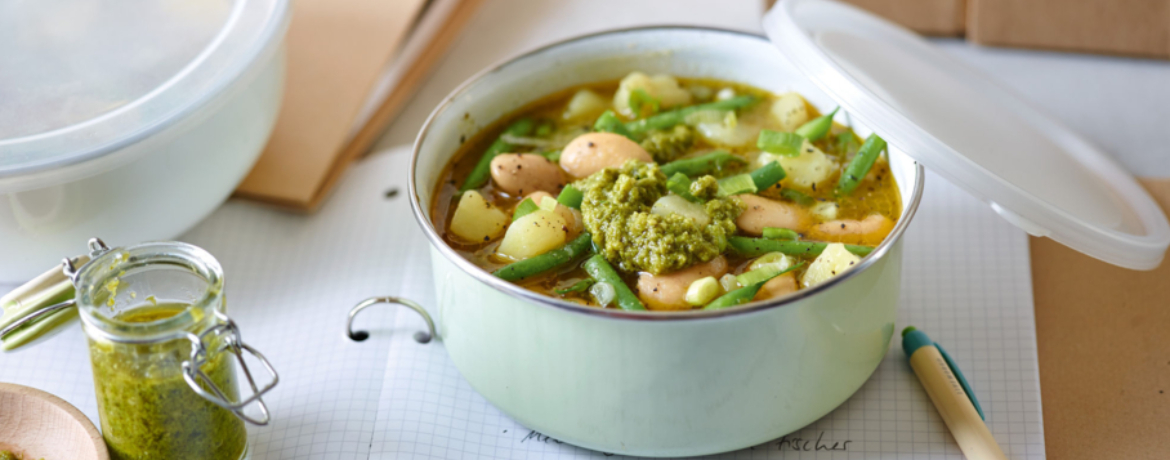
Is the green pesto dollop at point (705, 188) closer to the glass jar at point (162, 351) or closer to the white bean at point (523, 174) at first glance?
the white bean at point (523, 174)

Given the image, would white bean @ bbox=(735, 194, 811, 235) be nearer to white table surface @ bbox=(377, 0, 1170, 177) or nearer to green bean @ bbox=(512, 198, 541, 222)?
green bean @ bbox=(512, 198, 541, 222)

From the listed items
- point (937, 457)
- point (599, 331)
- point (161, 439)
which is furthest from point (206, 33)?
point (937, 457)

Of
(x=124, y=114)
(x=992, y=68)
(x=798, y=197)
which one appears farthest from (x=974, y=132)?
(x=124, y=114)

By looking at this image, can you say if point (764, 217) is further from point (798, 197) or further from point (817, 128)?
point (817, 128)

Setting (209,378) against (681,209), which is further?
(681,209)

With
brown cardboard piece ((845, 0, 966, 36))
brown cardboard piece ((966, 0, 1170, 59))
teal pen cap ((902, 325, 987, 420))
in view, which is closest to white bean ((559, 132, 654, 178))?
teal pen cap ((902, 325, 987, 420))

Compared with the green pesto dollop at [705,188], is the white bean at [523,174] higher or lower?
lower

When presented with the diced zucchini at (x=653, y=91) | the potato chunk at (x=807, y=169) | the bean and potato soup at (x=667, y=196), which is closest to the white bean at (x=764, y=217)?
the bean and potato soup at (x=667, y=196)
